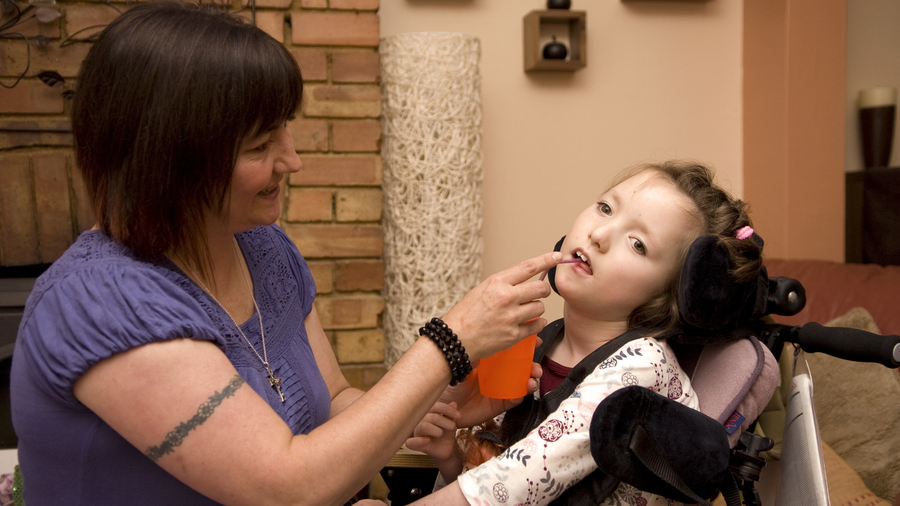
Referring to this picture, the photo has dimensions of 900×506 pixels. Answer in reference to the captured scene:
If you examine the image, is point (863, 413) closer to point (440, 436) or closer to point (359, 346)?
point (440, 436)

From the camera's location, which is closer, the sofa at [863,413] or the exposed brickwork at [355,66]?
the sofa at [863,413]

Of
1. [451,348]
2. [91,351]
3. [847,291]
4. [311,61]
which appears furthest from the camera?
[311,61]

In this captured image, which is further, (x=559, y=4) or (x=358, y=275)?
(x=559, y=4)

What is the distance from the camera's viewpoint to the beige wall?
2.71m

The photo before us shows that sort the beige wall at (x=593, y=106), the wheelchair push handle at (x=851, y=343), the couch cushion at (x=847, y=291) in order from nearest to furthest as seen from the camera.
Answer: the wheelchair push handle at (x=851, y=343), the couch cushion at (x=847, y=291), the beige wall at (x=593, y=106)

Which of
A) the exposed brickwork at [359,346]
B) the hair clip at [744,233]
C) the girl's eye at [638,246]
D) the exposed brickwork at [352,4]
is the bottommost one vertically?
the exposed brickwork at [359,346]

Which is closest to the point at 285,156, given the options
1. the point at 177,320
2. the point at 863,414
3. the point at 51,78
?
the point at 177,320

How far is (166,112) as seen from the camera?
0.83 m

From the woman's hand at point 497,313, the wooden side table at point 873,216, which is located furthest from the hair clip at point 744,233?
the wooden side table at point 873,216

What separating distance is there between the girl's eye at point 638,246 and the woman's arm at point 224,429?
0.51 metres

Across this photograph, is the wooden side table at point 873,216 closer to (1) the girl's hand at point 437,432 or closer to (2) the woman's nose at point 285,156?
(1) the girl's hand at point 437,432

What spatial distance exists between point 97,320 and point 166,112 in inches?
10.9

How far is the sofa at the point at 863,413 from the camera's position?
1.46 m

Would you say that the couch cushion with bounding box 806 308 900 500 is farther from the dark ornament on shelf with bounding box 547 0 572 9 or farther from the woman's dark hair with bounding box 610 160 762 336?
the dark ornament on shelf with bounding box 547 0 572 9
